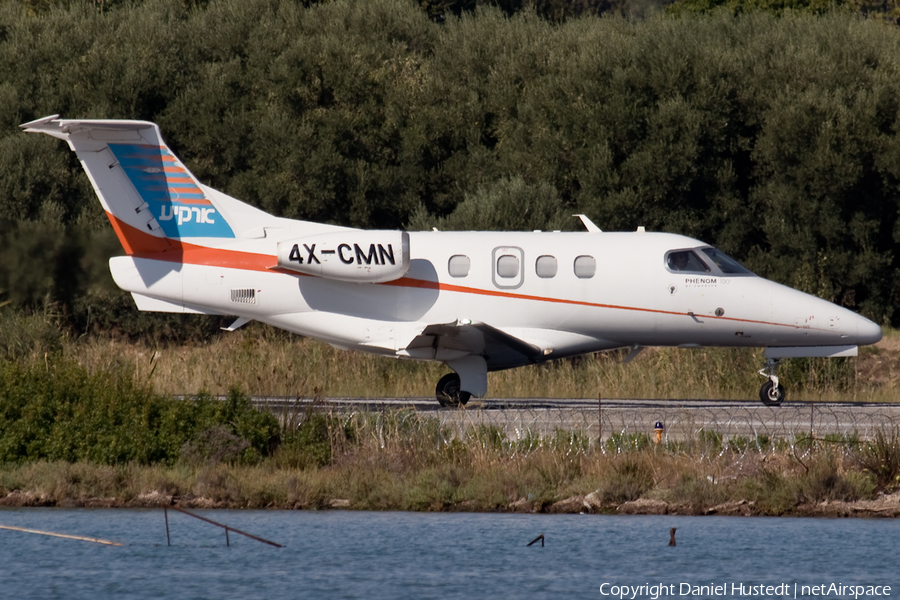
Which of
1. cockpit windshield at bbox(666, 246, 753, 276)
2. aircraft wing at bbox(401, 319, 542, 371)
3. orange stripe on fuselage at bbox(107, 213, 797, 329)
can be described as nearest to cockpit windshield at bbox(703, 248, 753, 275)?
cockpit windshield at bbox(666, 246, 753, 276)

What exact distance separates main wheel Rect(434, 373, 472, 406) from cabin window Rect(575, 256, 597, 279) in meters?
2.78

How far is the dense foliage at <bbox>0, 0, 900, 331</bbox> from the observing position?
106 feet

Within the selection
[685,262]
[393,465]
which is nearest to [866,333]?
[685,262]

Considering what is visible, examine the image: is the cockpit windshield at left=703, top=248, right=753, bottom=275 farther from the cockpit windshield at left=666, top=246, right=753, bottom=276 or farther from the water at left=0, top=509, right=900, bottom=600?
the water at left=0, top=509, right=900, bottom=600

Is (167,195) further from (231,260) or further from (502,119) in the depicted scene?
(502,119)

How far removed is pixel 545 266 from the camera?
802 inches

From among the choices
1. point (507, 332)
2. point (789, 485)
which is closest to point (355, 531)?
point (789, 485)

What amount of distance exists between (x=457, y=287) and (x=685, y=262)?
12.9 ft

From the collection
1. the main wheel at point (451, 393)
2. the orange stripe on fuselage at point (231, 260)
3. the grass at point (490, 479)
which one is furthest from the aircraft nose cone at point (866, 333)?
the main wheel at point (451, 393)

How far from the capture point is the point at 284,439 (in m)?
14.8

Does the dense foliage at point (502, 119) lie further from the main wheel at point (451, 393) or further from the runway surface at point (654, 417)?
the runway surface at point (654, 417)

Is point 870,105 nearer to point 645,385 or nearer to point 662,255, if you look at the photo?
point 645,385

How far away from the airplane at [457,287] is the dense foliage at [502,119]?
997cm

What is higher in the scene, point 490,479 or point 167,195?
point 167,195
